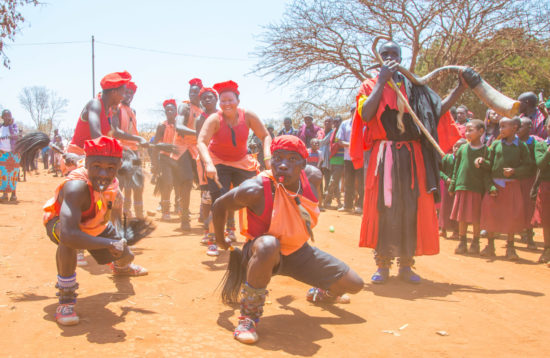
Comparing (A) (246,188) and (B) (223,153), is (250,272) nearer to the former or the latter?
(A) (246,188)

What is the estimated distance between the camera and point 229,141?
18.5 feet

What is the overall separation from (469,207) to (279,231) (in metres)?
4.10

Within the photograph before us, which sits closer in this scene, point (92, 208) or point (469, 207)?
point (92, 208)

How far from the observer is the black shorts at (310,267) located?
359cm

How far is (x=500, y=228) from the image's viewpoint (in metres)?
6.22

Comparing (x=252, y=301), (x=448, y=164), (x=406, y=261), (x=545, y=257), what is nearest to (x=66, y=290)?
(x=252, y=301)

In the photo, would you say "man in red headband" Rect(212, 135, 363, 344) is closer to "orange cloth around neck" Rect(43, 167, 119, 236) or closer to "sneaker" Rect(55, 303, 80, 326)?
"orange cloth around neck" Rect(43, 167, 119, 236)

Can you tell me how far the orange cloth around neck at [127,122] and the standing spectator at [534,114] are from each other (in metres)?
5.91

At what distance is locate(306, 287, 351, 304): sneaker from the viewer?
13.2 feet

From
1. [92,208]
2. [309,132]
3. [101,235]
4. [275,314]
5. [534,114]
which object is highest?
[534,114]

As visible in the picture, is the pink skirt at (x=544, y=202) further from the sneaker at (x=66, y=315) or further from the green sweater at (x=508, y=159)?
the sneaker at (x=66, y=315)

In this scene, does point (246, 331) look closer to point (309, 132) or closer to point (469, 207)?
point (469, 207)

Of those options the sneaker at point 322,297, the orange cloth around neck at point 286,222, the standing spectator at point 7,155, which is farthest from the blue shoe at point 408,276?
the standing spectator at point 7,155

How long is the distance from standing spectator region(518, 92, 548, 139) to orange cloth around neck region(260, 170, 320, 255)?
530 centimetres
